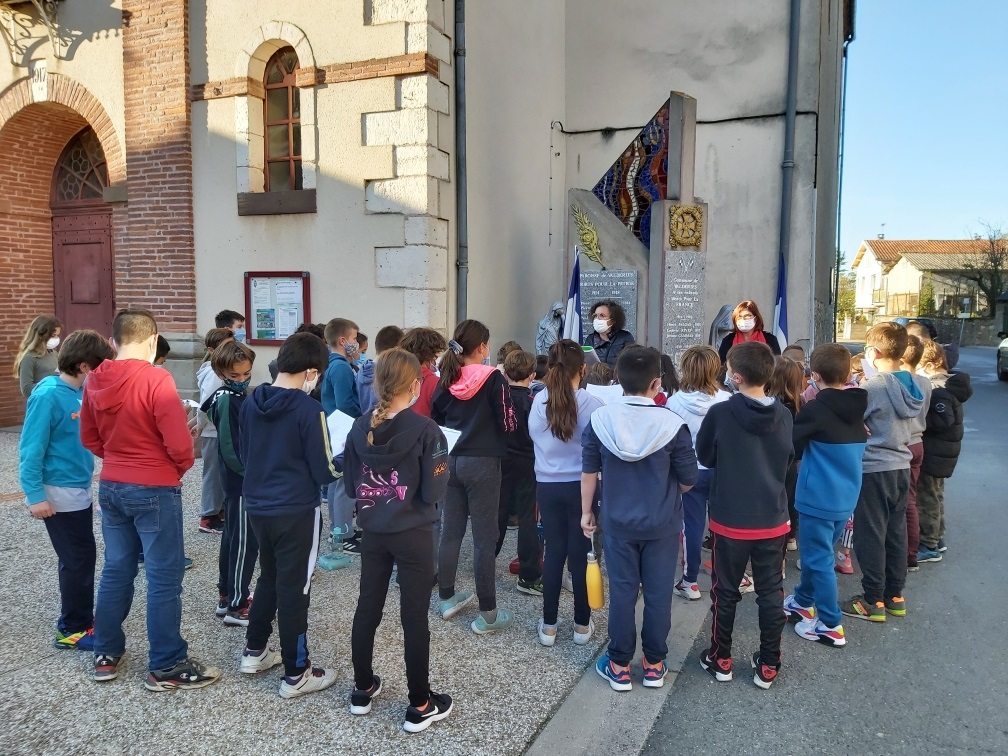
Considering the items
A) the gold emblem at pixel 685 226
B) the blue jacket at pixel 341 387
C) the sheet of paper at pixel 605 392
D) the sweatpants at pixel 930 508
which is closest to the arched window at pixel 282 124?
the blue jacket at pixel 341 387

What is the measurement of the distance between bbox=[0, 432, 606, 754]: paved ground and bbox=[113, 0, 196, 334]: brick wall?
16.0ft

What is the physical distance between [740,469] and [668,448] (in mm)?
367

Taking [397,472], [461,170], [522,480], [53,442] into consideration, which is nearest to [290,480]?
[397,472]

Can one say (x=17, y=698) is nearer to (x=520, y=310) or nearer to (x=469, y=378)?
(x=469, y=378)

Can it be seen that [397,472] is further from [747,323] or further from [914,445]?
[747,323]

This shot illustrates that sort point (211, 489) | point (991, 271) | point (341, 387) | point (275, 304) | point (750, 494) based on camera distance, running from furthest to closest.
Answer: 1. point (991, 271)
2. point (275, 304)
3. point (211, 489)
4. point (341, 387)
5. point (750, 494)

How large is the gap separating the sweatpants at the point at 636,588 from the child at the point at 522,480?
964mm

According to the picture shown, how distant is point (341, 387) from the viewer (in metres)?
4.92

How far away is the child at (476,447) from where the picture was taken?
3920mm

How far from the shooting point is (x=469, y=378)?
3.91 metres

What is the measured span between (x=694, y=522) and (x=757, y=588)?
3.64 feet

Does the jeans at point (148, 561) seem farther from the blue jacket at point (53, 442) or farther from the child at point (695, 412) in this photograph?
the child at point (695, 412)

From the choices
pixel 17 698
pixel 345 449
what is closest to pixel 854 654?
pixel 345 449

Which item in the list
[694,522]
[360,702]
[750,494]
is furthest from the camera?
[694,522]
